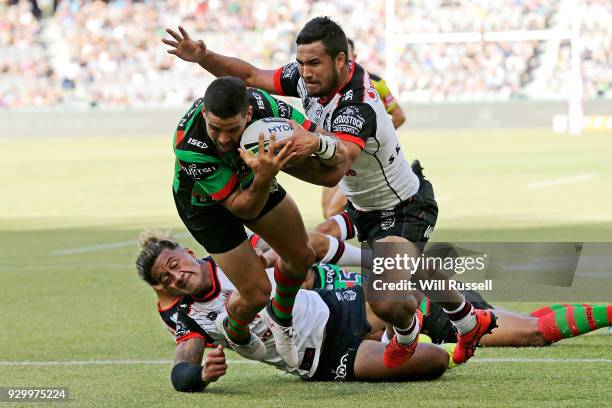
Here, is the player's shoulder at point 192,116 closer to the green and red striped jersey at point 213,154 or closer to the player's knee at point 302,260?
the green and red striped jersey at point 213,154

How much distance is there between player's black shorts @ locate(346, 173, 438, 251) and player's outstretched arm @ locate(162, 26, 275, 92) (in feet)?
3.77

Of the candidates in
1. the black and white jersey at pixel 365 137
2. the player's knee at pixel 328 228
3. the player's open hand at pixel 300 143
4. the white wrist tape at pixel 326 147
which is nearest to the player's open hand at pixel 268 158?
the player's open hand at pixel 300 143

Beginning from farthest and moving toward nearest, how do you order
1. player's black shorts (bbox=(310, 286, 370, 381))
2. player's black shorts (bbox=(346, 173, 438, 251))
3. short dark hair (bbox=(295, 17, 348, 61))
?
player's black shorts (bbox=(346, 173, 438, 251))
short dark hair (bbox=(295, 17, 348, 61))
player's black shorts (bbox=(310, 286, 370, 381))

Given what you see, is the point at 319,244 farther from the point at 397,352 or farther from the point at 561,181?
the point at 561,181

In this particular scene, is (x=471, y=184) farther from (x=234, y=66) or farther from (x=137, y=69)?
(x=137, y=69)

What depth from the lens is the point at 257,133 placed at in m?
5.89

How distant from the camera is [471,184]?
835 inches

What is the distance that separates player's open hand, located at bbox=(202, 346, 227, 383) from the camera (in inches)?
239

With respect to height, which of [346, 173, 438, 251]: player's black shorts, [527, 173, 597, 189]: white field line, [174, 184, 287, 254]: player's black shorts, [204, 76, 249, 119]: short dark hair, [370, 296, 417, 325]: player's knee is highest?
[204, 76, 249, 119]: short dark hair

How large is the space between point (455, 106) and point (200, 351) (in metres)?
32.4

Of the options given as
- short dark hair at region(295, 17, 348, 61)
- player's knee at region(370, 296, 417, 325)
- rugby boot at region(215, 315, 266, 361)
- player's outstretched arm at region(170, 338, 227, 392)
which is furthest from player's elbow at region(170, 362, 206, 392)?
short dark hair at region(295, 17, 348, 61)

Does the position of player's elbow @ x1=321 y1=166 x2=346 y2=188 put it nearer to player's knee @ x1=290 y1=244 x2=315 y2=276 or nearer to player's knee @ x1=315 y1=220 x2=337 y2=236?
player's knee @ x1=290 y1=244 x2=315 y2=276

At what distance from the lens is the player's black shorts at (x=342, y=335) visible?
6.52 metres

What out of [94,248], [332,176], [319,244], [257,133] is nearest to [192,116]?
[257,133]
